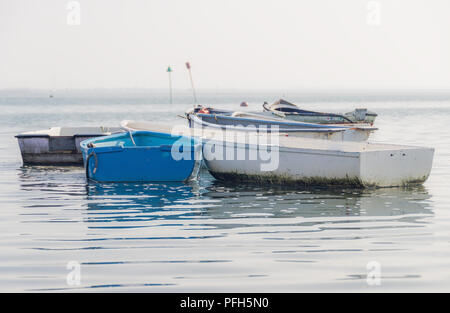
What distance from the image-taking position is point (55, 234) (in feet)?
31.6

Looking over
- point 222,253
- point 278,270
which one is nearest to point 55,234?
point 222,253

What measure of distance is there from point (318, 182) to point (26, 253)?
7.03 metres

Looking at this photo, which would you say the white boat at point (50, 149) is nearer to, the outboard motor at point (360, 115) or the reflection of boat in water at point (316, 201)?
the reflection of boat in water at point (316, 201)

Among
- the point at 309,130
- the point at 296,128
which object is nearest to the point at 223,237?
the point at 309,130

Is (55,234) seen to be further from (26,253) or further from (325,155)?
(325,155)

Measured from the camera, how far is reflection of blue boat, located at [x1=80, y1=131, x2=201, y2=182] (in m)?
14.4

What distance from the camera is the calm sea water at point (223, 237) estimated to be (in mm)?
7184

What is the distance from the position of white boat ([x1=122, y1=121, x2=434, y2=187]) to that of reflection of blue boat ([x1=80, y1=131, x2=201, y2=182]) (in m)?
0.48

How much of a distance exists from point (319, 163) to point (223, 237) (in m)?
4.92

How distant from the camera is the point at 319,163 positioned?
539 inches

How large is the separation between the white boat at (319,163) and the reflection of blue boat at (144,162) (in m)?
0.48

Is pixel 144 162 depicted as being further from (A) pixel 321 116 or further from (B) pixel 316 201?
(A) pixel 321 116

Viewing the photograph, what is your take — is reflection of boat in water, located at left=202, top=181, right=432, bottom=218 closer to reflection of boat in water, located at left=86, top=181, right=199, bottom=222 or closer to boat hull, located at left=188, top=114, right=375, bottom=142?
reflection of boat in water, located at left=86, top=181, right=199, bottom=222

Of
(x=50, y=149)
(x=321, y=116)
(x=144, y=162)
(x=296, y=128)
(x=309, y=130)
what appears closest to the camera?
(x=144, y=162)
